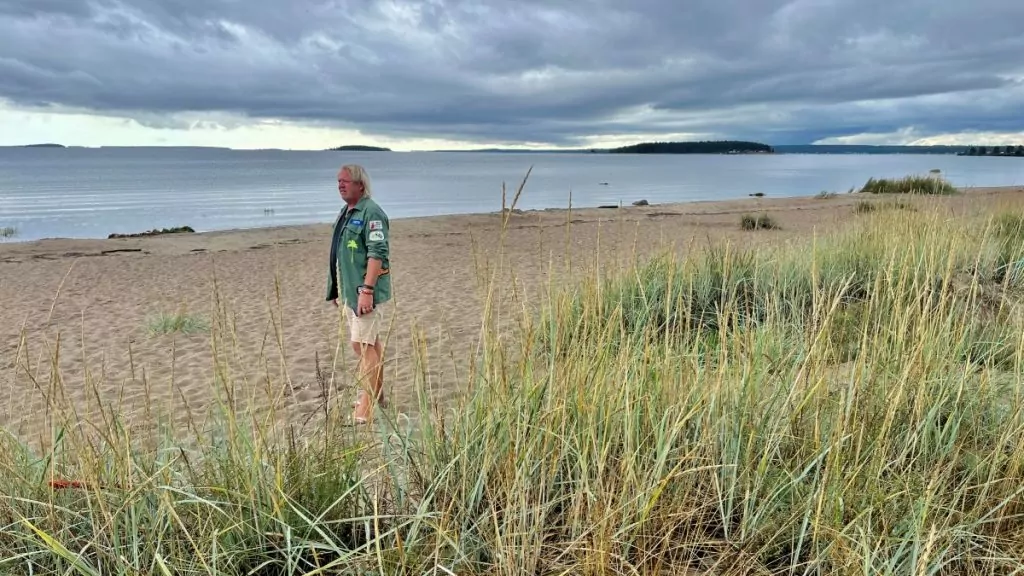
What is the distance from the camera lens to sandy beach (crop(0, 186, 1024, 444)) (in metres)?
2.87

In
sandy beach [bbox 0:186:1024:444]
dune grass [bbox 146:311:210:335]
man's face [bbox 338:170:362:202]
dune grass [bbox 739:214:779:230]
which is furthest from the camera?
dune grass [bbox 739:214:779:230]

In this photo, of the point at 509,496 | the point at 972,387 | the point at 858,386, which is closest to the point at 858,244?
the point at 972,387

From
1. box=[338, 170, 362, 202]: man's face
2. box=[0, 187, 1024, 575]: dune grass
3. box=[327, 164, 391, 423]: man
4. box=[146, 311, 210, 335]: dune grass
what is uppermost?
box=[338, 170, 362, 202]: man's face

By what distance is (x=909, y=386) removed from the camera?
2.66m

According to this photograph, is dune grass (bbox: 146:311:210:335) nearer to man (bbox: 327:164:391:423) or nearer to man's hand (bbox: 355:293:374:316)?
man (bbox: 327:164:391:423)

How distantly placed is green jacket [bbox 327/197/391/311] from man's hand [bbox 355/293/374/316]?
118 millimetres

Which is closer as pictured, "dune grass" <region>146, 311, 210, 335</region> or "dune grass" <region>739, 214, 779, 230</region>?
"dune grass" <region>146, 311, 210, 335</region>

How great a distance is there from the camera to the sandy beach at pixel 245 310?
2871 millimetres

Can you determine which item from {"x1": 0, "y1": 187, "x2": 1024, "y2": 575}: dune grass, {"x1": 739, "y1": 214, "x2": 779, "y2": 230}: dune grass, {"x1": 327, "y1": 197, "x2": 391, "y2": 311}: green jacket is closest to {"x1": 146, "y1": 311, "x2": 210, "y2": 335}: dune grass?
{"x1": 327, "y1": 197, "x2": 391, "y2": 311}: green jacket

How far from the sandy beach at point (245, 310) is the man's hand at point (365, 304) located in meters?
0.39

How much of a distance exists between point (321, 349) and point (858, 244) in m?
6.03

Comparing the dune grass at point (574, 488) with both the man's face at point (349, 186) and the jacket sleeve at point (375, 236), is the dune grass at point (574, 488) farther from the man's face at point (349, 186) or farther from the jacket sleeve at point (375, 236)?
the man's face at point (349, 186)

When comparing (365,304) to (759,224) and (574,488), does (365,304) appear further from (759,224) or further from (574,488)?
(759,224)

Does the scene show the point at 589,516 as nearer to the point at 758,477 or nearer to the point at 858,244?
the point at 758,477
